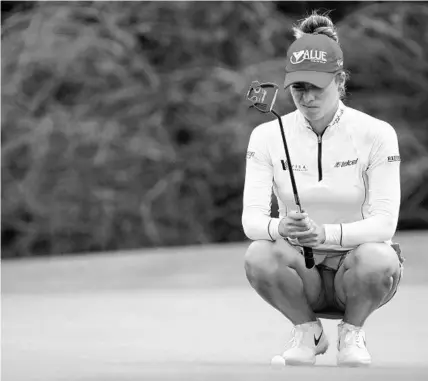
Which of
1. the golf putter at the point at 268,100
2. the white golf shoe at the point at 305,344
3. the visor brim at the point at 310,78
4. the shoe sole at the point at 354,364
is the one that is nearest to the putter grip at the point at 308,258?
the golf putter at the point at 268,100

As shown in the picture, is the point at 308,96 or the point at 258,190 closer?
the point at 308,96

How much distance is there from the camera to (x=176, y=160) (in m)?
10.7

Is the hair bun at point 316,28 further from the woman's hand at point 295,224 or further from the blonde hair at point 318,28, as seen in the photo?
the woman's hand at point 295,224

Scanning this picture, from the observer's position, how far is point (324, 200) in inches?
186

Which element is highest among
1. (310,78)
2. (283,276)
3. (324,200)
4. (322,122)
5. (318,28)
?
(318,28)

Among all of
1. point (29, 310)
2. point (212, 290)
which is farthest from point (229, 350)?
point (212, 290)

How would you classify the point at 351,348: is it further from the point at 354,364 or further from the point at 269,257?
the point at 269,257

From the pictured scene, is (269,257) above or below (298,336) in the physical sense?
above

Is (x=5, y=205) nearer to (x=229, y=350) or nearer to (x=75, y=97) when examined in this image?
(x=75, y=97)

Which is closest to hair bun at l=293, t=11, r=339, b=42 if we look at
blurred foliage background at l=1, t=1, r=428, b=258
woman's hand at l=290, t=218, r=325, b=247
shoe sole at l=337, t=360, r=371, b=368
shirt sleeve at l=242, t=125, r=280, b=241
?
shirt sleeve at l=242, t=125, r=280, b=241

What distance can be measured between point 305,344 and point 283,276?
254 mm

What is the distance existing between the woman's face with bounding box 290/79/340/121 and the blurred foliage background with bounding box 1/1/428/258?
5.82 metres

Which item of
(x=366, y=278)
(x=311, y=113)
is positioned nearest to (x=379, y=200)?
(x=366, y=278)

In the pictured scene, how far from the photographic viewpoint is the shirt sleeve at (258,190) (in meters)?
4.73
